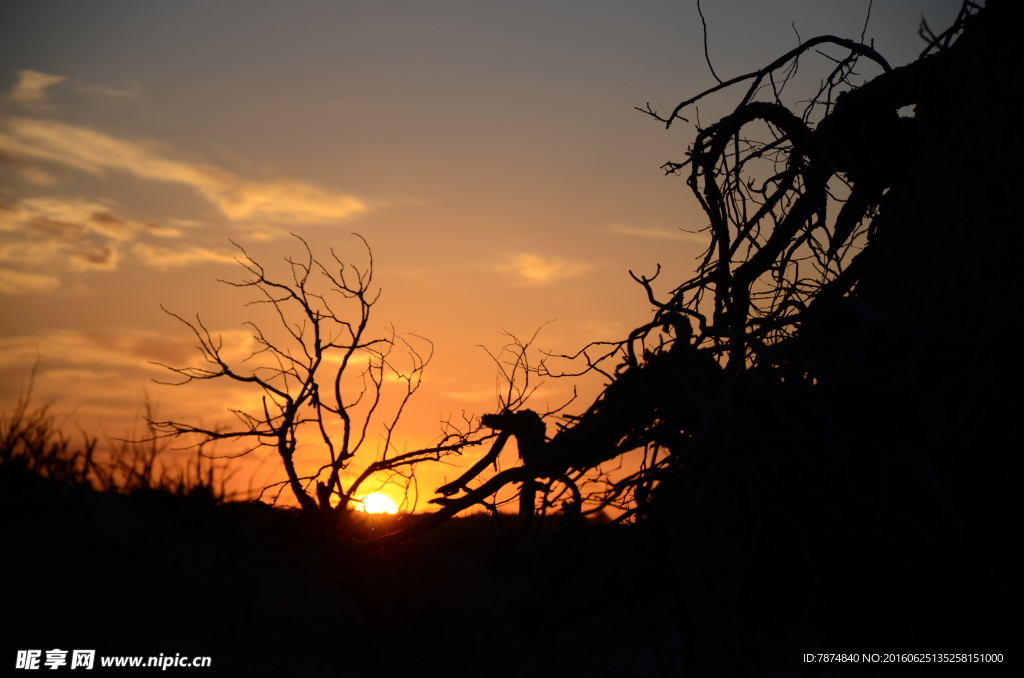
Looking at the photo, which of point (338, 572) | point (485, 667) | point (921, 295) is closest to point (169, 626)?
point (338, 572)

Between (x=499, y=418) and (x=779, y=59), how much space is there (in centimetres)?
391

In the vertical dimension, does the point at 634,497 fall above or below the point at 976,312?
below

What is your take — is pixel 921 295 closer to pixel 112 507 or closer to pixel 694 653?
pixel 694 653

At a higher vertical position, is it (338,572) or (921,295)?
(921,295)

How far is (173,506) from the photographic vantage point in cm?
1255

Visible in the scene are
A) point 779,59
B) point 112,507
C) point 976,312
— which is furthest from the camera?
point 112,507

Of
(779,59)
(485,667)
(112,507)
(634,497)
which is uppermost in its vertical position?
(779,59)

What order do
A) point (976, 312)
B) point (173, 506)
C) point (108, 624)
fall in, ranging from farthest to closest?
point (173, 506) → point (108, 624) → point (976, 312)

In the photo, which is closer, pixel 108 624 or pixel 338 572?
pixel 108 624

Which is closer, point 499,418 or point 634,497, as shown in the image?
point 634,497

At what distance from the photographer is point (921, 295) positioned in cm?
538

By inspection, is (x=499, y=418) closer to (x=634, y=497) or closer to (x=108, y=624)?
(x=634, y=497)

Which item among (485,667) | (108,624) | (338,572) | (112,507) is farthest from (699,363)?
(112,507)

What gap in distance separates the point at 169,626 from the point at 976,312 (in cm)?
957
